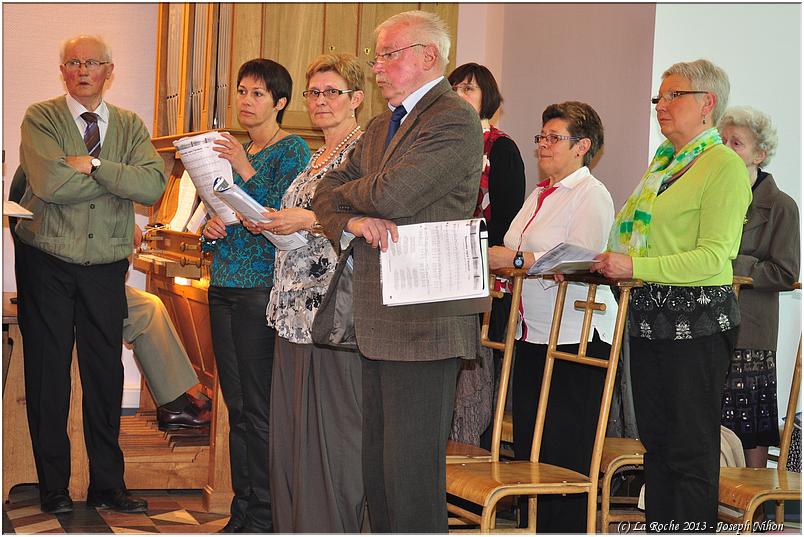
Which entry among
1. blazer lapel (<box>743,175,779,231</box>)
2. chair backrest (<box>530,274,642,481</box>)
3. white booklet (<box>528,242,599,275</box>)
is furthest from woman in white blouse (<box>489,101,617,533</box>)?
blazer lapel (<box>743,175,779,231</box>)

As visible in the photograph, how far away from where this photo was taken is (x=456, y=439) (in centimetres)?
373

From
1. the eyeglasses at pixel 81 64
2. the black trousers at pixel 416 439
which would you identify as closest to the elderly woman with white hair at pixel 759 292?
the black trousers at pixel 416 439

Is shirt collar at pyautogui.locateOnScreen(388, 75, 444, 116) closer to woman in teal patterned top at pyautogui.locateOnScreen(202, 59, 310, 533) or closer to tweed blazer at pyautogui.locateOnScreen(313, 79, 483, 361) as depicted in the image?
tweed blazer at pyautogui.locateOnScreen(313, 79, 483, 361)

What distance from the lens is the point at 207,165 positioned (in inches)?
135

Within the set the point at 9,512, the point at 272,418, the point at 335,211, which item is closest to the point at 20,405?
the point at 9,512

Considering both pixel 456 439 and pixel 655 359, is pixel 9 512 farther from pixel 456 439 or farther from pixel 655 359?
pixel 655 359

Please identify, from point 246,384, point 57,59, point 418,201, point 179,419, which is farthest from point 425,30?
point 57,59

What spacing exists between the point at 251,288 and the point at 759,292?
6.46 ft

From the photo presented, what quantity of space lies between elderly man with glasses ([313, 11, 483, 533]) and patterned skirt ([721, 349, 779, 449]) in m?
1.85

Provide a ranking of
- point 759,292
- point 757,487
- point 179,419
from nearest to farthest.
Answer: point 757,487
point 759,292
point 179,419

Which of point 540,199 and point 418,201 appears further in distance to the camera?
point 540,199

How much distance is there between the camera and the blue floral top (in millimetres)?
3490

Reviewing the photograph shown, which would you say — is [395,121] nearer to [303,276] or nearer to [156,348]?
[303,276]

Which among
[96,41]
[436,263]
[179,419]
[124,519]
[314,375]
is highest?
[96,41]
